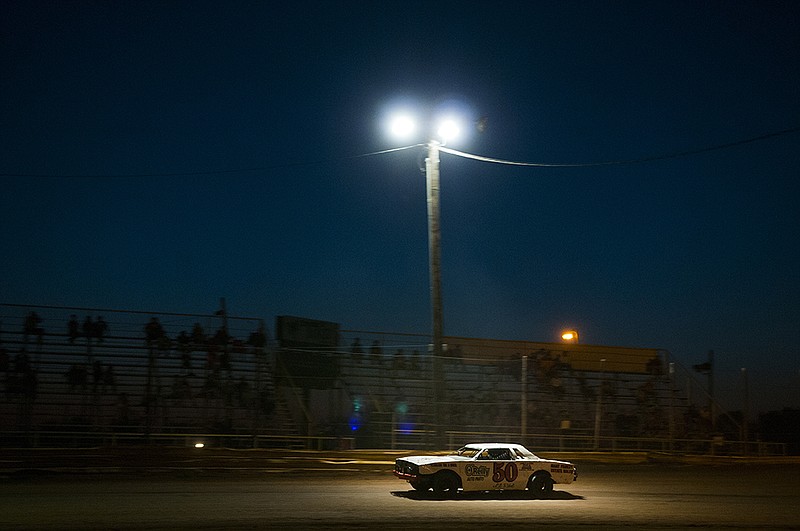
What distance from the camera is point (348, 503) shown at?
1467cm

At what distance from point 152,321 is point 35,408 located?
405 cm

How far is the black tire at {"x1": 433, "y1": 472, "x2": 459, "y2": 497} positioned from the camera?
16.1 m

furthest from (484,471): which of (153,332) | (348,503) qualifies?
(153,332)

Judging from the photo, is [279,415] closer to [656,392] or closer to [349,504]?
[349,504]

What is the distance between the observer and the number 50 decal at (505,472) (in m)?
16.7

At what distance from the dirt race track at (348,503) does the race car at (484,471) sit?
14.2 inches

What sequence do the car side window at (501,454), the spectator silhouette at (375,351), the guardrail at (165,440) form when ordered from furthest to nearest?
the spectator silhouette at (375,351) → the guardrail at (165,440) → the car side window at (501,454)

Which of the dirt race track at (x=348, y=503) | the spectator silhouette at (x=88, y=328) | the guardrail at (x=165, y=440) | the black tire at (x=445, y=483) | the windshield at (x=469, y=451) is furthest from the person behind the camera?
the spectator silhouette at (x=88, y=328)

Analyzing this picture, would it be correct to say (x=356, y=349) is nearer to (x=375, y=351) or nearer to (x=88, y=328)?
(x=375, y=351)

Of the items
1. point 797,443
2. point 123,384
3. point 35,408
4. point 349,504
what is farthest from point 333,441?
point 797,443

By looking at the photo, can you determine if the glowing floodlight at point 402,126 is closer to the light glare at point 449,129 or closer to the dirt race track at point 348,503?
the light glare at point 449,129

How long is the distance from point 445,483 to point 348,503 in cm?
232

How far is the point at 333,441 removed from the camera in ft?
85.1

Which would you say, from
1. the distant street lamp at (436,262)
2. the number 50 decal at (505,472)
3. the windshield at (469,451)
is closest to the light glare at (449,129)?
the distant street lamp at (436,262)
